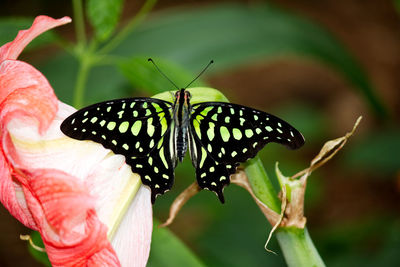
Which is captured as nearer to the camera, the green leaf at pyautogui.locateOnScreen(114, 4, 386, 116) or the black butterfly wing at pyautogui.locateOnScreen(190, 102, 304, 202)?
the black butterfly wing at pyautogui.locateOnScreen(190, 102, 304, 202)

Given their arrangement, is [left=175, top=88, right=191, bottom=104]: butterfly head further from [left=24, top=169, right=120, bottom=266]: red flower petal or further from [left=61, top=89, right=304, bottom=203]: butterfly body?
[left=24, top=169, right=120, bottom=266]: red flower petal

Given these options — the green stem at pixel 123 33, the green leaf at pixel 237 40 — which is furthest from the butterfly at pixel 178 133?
the green leaf at pixel 237 40

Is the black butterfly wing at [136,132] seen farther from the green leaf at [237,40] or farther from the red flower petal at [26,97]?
the green leaf at [237,40]

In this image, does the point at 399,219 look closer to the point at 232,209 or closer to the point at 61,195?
→ the point at 232,209

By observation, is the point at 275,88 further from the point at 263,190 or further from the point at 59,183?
the point at 59,183

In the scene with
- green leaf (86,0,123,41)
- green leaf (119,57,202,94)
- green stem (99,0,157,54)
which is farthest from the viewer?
green stem (99,0,157,54)

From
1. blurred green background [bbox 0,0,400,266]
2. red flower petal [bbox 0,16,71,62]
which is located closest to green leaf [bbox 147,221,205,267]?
blurred green background [bbox 0,0,400,266]

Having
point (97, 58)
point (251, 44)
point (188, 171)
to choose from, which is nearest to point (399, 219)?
point (188, 171)
